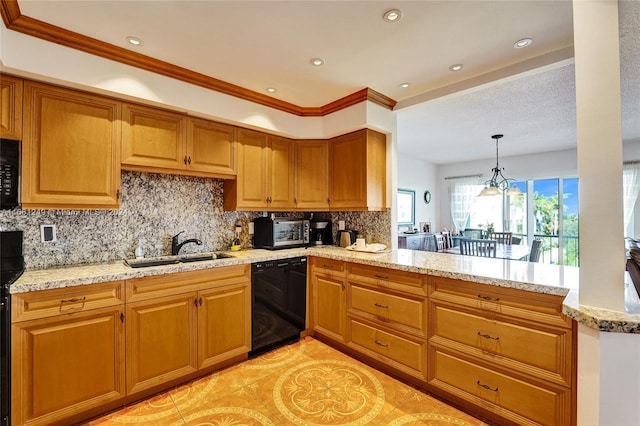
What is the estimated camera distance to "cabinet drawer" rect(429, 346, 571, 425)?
159 centimetres

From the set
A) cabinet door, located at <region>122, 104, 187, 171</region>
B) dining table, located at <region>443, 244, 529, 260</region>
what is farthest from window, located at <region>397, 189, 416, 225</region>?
cabinet door, located at <region>122, 104, 187, 171</region>

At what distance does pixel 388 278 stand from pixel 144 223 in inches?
87.4

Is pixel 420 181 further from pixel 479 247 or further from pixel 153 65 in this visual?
pixel 153 65

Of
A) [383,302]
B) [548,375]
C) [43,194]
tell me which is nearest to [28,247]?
[43,194]

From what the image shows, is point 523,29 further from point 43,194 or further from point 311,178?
point 43,194

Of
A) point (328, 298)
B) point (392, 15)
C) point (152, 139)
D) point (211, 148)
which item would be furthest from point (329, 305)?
point (392, 15)

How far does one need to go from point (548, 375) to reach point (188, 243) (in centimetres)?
293

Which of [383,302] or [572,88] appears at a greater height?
[572,88]

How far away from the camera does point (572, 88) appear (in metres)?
2.78

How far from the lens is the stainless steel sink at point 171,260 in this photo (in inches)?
89.2

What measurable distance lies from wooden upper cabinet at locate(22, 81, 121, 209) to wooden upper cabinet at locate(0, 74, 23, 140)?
0.10 ft

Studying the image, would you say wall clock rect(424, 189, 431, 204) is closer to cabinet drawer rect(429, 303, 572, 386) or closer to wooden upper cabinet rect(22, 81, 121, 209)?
cabinet drawer rect(429, 303, 572, 386)

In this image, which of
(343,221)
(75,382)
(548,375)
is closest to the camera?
(548,375)

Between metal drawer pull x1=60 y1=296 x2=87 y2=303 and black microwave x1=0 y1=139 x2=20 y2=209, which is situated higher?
black microwave x1=0 y1=139 x2=20 y2=209
